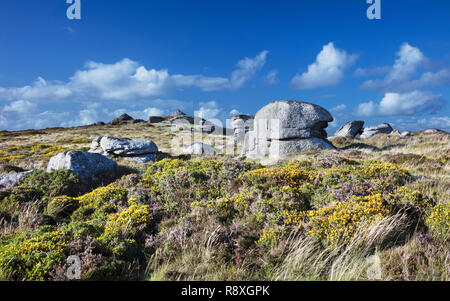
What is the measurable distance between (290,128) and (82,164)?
589 inches

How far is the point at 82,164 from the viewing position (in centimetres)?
1276

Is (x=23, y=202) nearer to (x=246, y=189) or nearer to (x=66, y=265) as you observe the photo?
(x=66, y=265)

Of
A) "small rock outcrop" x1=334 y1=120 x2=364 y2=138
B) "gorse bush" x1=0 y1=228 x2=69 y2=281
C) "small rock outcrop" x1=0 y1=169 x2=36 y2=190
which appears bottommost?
"gorse bush" x1=0 y1=228 x2=69 y2=281

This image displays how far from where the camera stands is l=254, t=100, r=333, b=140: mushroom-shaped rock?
20.5m

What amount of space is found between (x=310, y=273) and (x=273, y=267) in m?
0.67

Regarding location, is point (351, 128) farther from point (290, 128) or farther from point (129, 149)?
point (129, 149)

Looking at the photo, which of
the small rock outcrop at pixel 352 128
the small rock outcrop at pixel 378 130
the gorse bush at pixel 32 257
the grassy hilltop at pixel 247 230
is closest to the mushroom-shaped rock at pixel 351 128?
the small rock outcrop at pixel 352 128

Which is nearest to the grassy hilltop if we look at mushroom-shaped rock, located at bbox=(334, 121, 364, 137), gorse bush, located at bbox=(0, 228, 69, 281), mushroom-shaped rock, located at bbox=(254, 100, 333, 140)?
gorse bush, located at bbox=(0, 228, 69, 281)

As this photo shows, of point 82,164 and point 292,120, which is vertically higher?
point 292,120

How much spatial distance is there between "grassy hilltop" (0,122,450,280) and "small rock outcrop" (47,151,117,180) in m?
3.33

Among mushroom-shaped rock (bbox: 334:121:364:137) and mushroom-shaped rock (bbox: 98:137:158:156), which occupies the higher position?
mushroom-shaped rock (bbox: 334:121:364:137)

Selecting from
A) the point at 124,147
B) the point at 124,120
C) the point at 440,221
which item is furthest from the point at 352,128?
the point at 124,120

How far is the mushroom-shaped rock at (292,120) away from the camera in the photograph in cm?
2055

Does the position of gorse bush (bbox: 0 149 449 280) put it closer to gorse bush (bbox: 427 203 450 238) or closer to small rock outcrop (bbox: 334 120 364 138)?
gorse bush (bbox: 427 203 450 238)
